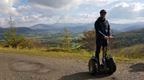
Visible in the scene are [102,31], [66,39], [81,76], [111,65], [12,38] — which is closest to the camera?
[111,65]

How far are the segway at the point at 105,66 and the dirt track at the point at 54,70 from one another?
22cm

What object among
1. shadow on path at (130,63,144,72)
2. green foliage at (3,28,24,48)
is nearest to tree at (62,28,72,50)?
green foliage at (3,28,24,48)

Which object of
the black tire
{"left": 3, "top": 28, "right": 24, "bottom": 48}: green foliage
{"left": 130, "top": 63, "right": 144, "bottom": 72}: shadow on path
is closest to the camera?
the black tire

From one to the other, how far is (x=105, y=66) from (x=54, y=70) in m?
2.70

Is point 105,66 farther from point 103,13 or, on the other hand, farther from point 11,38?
point 11,38

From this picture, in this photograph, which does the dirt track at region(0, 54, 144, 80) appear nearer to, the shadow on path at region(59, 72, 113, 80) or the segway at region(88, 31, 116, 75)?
the shadow on path at region(59, 72, 113, 80)

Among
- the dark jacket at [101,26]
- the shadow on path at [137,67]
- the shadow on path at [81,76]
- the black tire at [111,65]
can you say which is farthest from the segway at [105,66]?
the shadow on path at [137,67]

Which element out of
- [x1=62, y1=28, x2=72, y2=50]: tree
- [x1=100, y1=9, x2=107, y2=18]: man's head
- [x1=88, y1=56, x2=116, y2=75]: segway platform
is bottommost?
[x1=62, y1=28, x2=72, y2=50]: tree

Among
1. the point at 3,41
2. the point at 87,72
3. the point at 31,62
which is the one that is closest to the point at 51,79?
the point at 87,72

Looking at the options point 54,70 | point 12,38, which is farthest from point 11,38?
point 54,70

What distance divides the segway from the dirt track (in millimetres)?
220

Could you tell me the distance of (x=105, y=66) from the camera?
13.2 metres

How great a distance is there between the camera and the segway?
13094 millimetres

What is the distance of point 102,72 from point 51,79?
6.23ft
